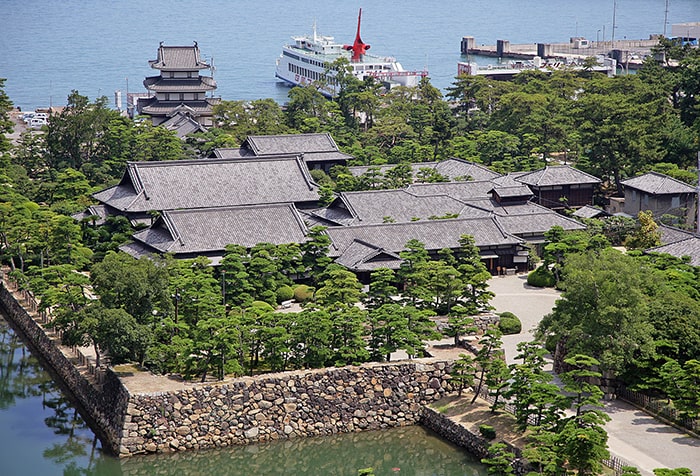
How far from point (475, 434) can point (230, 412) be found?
19.3ft

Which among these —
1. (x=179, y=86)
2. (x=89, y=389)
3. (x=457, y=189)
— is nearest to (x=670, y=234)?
(x=457, y=189)

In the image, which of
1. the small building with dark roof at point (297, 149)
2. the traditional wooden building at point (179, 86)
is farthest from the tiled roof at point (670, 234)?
the traditional wooden building at point (179, 86)

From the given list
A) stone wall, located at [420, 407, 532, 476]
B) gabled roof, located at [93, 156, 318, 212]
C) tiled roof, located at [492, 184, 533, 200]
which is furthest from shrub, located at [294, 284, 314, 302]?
tiled roof, located at [492, 184, 533, 200]

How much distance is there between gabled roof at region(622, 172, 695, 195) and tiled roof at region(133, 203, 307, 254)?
1508cm

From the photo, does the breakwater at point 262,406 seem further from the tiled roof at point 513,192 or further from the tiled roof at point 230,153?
the tiled roof at point 230,153

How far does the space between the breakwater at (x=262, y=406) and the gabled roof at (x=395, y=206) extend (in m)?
14.9

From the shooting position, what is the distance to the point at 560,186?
48562 millimetres

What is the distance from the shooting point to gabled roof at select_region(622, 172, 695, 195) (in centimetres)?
4553

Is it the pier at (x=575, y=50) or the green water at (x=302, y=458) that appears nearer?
the green water at (x=302, y=458)

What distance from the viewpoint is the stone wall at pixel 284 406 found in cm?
2641

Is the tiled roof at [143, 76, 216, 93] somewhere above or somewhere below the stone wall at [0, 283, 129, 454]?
above

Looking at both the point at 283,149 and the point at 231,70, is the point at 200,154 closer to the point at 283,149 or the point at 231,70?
the point at 283,149

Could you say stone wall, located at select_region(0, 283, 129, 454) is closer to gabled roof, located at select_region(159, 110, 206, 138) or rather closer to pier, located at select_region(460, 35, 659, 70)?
gabled roof, located at select_region(159, 110, 206, 138)

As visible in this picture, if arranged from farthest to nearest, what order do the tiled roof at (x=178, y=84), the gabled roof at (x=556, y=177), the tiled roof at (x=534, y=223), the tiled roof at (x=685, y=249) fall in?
the tiled roof at (x=178, y=84) → the gabled roof at (x=556, y=177) → the tiled roof at (x=534, y=223) → the tiled roof at (x=685, y=249)
